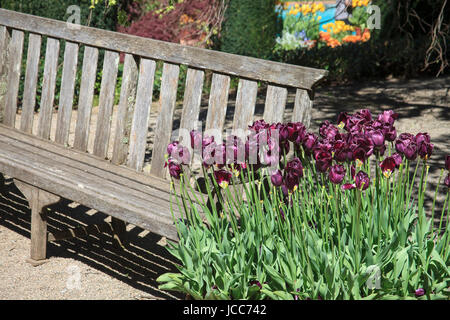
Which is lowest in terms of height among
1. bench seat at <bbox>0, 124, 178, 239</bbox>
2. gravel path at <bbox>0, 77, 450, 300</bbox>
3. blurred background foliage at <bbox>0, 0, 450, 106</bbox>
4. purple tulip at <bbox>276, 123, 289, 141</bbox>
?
gravel path at <bbox>0, 77, 450, 300</bbox>

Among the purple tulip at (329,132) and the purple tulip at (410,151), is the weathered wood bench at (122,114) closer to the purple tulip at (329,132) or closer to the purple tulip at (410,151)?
the purple tulip at (329,132)

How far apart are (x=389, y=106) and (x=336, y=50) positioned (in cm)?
181

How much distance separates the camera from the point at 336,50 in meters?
8.29

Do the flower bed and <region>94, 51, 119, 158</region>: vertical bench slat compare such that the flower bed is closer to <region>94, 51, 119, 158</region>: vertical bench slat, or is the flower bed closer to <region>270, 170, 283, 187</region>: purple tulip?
<region>270, 170, 283, 187</region>: purple tulip

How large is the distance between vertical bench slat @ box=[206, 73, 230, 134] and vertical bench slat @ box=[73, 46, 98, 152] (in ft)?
2.72

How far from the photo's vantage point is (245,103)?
330cm

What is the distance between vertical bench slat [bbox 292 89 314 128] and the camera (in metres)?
3.10

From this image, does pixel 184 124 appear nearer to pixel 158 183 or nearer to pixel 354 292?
pixel 158 183

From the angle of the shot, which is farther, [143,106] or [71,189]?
[143,106]

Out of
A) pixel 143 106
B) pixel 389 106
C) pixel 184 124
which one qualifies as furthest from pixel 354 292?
pixel 389 106

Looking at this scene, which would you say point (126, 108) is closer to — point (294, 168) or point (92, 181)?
point (92, 181)

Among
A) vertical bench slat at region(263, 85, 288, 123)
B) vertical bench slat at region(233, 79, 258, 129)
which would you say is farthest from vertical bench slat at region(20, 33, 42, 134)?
vertical bench slat at region(263, 85, 288, 123)

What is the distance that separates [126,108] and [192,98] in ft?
1.46
